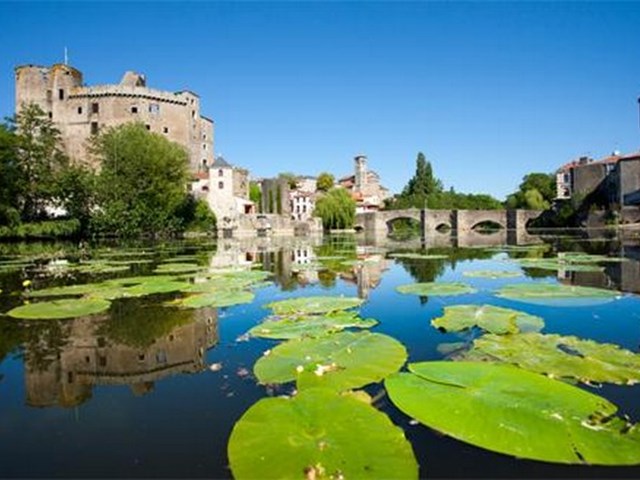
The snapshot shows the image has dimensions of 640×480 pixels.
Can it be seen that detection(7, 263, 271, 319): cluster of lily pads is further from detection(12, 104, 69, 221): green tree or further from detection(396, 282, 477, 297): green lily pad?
detection(12, 104, 69, 221): green tree

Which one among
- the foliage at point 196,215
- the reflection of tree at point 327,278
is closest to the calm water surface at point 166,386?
the reflection of tree at point 327,278

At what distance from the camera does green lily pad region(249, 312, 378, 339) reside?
4961 millimetres

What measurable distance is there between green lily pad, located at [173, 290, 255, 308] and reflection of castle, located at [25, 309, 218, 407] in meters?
1.46

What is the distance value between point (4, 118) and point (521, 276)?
40.4 m

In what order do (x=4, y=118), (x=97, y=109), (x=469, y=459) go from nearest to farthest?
(x=469, y=459), (x=4, y=118), (x=97, y=109)

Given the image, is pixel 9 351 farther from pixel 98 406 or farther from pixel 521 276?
pixel 521 276

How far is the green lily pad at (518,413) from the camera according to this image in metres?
2.28

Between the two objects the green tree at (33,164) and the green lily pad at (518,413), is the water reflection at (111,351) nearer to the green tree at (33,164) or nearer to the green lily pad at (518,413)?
the green lily pad at (518,413)

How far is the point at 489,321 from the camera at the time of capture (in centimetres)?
517

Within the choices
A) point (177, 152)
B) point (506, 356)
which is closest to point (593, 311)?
point (506, 356)

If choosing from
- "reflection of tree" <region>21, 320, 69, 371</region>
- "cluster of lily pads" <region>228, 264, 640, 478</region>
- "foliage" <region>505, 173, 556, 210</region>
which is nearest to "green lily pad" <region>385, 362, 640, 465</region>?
"cluster of lily pads" <region>228, 264, 640, 478</region>

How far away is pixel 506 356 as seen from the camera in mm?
3920

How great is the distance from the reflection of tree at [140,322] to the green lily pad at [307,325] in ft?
3.68

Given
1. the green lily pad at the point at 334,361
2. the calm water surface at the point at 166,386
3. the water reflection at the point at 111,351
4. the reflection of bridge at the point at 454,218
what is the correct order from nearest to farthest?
the calm water surface at the point at 166,386 < the green lily pad at the point at 334,361 < the water reflection at the point at 111,351 < the reflection of bridge at the point at 454,218
